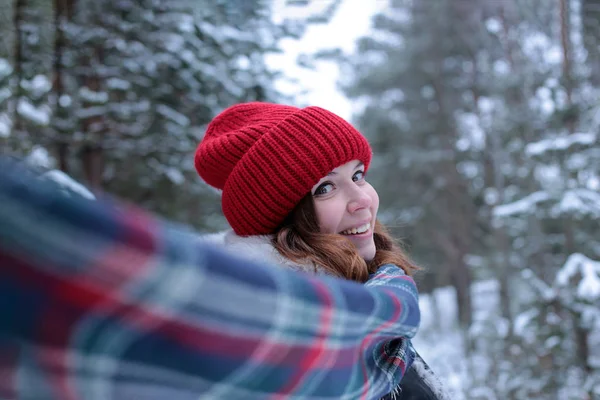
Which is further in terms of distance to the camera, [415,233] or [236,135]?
[415,233]

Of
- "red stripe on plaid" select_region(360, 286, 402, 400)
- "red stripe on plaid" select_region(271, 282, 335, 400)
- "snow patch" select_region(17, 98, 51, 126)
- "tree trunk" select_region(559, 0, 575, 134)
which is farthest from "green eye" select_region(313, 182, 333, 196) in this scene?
"tree trunk" select_region(559, 0, 575, 134)

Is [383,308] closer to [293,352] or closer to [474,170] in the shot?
[293,352]

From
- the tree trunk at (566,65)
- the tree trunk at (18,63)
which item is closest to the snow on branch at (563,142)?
the tree trunk at (566,65)

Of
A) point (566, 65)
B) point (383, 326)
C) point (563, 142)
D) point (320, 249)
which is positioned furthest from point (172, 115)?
point (566, 65)

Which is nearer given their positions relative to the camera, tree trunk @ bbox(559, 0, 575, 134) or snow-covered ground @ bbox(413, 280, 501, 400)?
tree trunk @ bbox(559, 0, 575, 134)

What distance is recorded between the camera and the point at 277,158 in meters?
1.36

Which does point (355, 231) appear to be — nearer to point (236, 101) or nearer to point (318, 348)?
point (318, 348)

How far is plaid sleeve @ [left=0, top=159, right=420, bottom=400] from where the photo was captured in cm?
43

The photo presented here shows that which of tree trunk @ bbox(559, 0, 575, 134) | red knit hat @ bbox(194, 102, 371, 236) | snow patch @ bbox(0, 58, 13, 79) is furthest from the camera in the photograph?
tree trunk @ bbox(559, 0, 575, 134)

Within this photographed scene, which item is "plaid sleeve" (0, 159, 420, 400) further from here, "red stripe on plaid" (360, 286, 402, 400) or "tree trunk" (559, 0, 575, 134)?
"tree trunk" (559, 0, 575, 134)

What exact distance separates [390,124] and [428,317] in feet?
25.3

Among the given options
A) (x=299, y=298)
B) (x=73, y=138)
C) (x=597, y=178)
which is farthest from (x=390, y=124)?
(x=299, y=298)

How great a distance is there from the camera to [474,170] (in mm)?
11844

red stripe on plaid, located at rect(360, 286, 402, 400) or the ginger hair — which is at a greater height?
red stripe on plaid, located at rect(360, 286, 402, 400)
